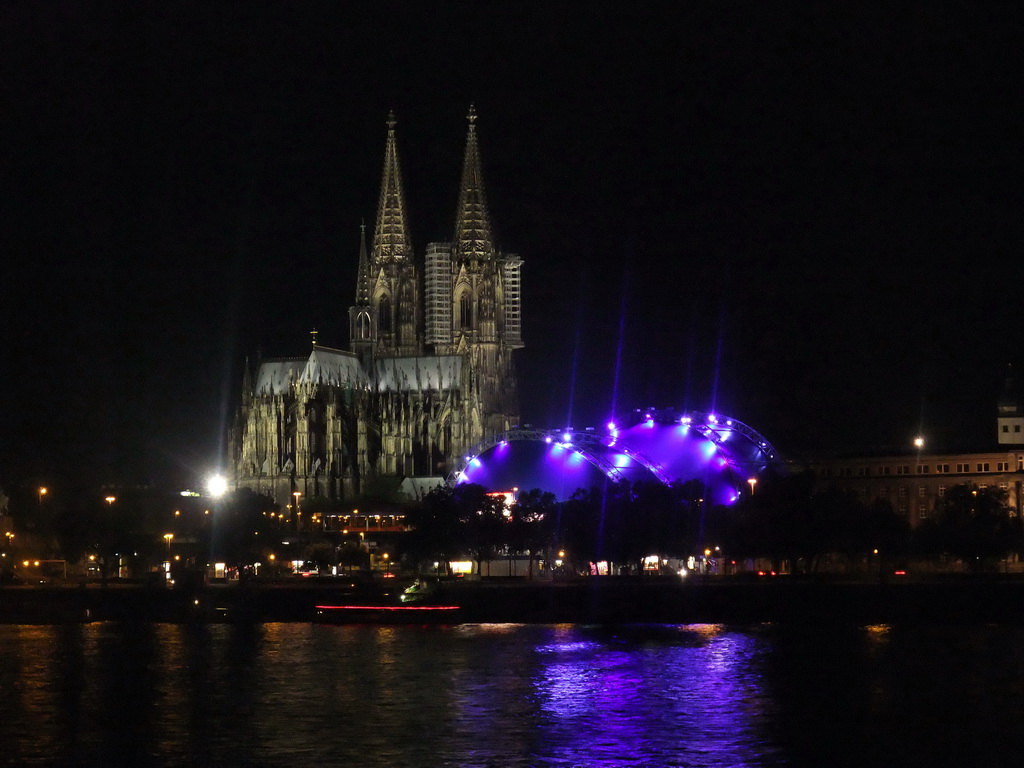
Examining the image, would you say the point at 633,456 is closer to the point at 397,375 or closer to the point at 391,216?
the point at 397,375

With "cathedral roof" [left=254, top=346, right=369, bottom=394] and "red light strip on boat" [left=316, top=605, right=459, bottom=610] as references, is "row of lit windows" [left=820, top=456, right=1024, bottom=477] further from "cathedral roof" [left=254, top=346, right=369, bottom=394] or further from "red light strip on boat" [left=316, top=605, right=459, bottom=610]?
"red light strip on boat" [left=316, top=605, right=459, bottom=610]

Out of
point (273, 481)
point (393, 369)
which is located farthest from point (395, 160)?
point (273, 481)

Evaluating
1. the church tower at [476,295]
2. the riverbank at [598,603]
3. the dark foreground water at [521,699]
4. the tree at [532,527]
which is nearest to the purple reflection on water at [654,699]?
the dark foreground water at [521,699]

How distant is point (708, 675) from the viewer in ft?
208

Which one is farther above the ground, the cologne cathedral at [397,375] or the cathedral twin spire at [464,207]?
the cathedral twin spire at [464,207]

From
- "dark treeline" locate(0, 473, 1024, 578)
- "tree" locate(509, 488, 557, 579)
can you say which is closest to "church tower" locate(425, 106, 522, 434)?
"dark treeline" locate(0, 473, 1024, 578)

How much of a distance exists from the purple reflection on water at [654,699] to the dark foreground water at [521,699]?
118 millimetres

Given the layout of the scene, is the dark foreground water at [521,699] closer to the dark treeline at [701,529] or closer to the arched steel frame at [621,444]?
the dark treeline at [701,529]

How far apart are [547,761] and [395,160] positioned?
447 feet

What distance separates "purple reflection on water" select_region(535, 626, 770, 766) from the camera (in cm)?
4700

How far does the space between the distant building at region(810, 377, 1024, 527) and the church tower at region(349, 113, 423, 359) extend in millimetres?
40483

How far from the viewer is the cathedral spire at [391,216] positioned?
17775cm

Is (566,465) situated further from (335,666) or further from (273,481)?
(335,666)

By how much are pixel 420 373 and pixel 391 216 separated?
17.3m
